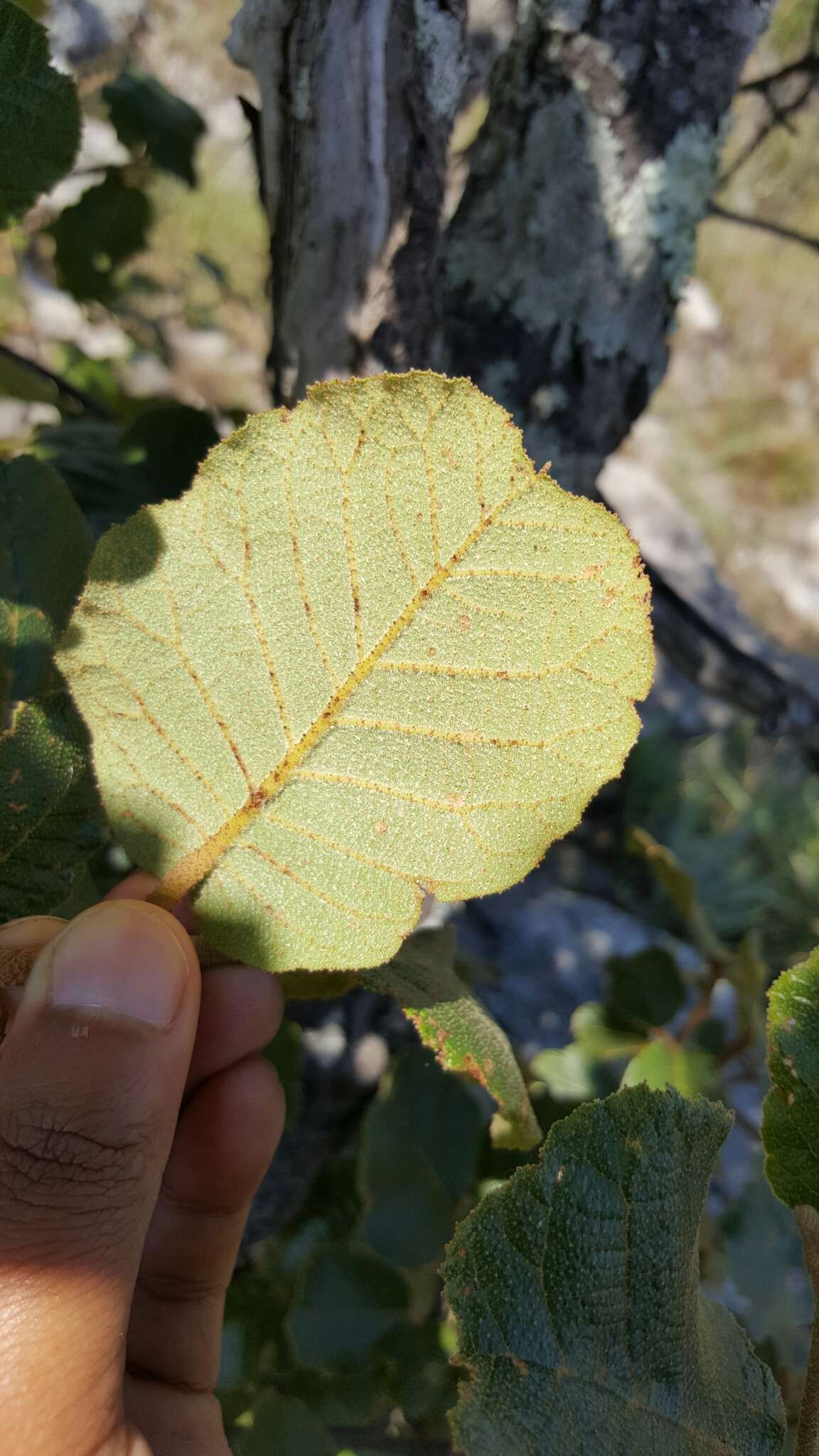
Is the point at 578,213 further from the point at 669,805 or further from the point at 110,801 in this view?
the point at 669,805

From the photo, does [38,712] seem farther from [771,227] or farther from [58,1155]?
[771,227]

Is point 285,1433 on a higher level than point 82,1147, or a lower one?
lower

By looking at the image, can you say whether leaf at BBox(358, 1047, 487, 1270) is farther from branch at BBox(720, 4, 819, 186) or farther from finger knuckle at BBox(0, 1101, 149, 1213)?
branch at BBox(720, 4, 819, 186)

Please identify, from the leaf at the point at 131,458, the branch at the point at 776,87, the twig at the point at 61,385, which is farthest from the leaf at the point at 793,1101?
the twig at the point at 61,385

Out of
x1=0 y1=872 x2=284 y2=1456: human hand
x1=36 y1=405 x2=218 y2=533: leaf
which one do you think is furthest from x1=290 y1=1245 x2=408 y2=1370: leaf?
x1=36 y1=405 x2=218 y2=533: leaf

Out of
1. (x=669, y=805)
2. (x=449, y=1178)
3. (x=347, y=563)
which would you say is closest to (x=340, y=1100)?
(x=449, y=1178)

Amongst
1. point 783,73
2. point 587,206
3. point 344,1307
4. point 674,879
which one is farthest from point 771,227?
point 344,1307
